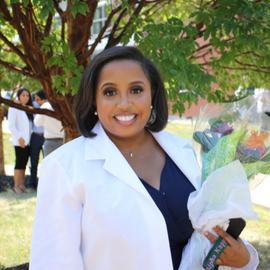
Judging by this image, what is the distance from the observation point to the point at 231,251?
1.47m

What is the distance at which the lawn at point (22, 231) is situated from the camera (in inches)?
146

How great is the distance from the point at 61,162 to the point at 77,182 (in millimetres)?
136

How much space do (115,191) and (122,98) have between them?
49cm

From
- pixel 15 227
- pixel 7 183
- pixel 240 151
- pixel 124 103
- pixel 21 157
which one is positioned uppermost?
pixel 124 103

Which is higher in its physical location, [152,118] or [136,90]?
[136,90]

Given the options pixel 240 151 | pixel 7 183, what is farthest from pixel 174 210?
pixel 7 183

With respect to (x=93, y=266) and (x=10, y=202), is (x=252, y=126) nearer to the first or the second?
(x=93, y=266)

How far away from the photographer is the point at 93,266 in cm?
139

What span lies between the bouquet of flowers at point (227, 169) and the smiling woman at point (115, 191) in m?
0.10

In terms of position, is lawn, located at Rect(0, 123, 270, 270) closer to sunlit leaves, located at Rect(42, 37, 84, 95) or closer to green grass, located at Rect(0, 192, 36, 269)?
green grass, located at Rect(0, 192, 36, 269)

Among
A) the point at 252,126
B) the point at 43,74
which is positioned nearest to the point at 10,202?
the point at 43,74

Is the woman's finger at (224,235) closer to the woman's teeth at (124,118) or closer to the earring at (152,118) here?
the woman's teeth at (124,118)

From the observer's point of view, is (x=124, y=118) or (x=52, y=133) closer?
(x=124, y=118)

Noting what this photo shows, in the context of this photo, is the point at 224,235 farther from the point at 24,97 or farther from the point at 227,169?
the point at 24,97
